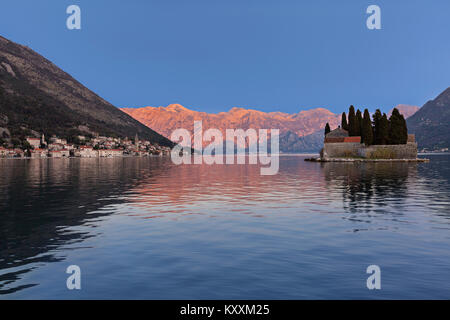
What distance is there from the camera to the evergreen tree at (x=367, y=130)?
122 meters

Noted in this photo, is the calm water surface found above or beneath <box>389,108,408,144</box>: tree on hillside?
beneath

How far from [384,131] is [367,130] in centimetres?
518

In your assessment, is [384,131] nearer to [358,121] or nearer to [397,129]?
[397,129]

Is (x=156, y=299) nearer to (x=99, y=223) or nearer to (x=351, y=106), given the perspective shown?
(x=99, y=223)

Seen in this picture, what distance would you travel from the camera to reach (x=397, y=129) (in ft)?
408

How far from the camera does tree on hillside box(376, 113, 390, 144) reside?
12133cm

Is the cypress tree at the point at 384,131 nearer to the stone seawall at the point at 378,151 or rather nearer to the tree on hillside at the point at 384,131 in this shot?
the tree on hillside at the point at 384,131

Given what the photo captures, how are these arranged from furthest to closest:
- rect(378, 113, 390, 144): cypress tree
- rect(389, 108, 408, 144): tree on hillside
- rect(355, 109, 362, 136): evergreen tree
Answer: rect(355, 109, 362, 136): evergreen tree
rect(389, 108, 408, 144): tree on hillside
rect(378, 113, 390, 144): cypress tree

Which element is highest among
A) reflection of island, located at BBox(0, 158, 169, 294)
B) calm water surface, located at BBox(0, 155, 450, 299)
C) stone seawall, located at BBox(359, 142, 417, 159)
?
stone seawall, located at BBox(359, 142, 417, 159)

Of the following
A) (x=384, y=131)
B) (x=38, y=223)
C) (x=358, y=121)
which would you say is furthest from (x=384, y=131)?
(x=38, y=223)

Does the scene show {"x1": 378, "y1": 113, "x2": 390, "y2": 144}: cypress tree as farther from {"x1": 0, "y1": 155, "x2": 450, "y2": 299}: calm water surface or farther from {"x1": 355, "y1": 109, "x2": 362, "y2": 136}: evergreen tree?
{"x1": 0, "y1": 155, "x2": 450, "y2": 299}: calm water surface

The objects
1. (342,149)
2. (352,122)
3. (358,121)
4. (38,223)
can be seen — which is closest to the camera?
(38,223)

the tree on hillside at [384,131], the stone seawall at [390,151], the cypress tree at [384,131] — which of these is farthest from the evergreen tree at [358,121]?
the cypress tree at [384,131]

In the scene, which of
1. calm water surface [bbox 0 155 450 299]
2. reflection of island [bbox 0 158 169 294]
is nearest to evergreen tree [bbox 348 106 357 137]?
calm water surface [bbox 0 155 450 299]
